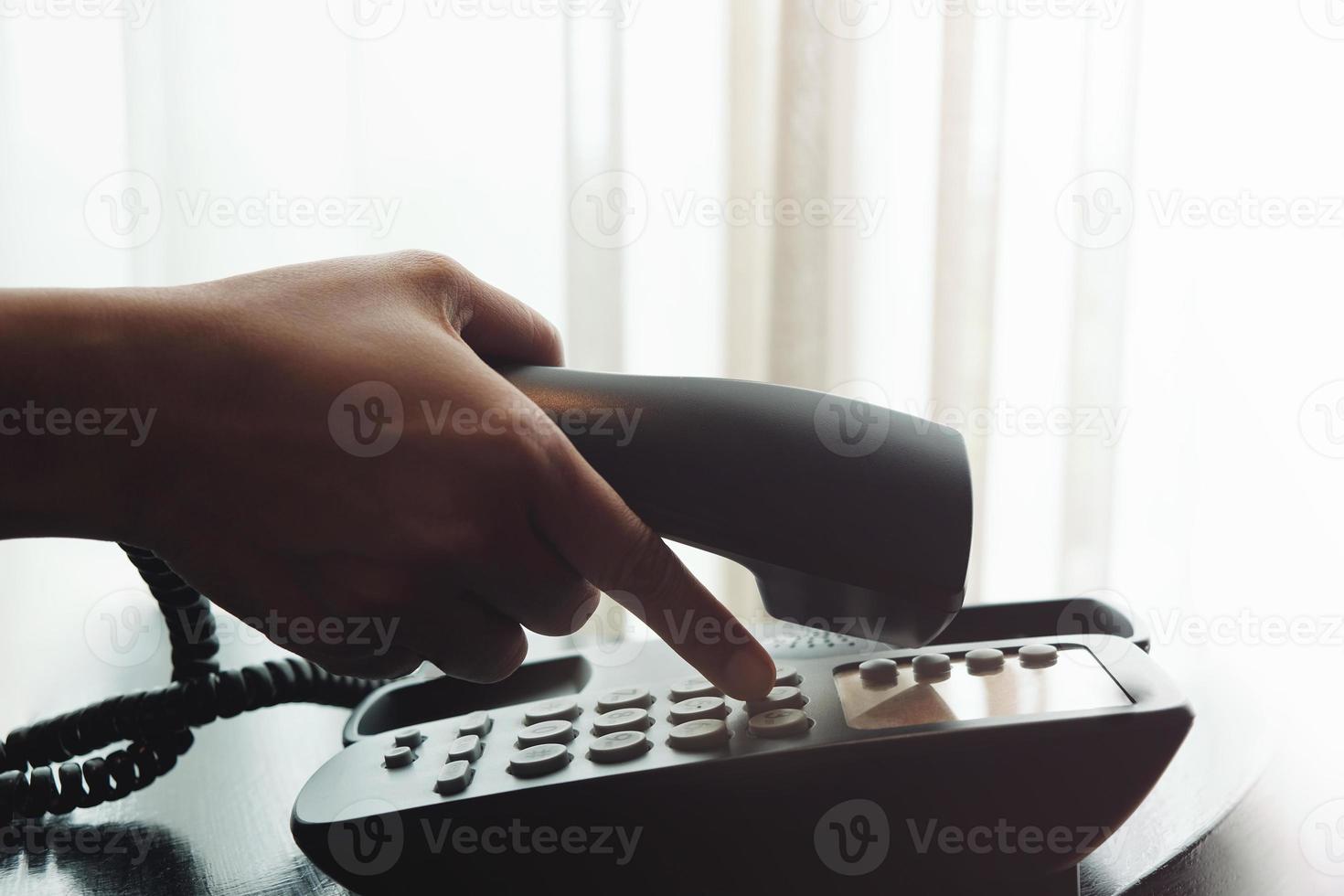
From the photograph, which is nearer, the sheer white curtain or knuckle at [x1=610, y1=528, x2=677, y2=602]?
knuckle at [x1=610, y1=528, x2=677, y2=602]

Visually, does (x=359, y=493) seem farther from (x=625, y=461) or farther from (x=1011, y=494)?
(x=1011, y=494)

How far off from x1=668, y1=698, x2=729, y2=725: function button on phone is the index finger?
0.03 ft

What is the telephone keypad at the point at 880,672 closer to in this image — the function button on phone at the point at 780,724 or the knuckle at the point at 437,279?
the function button on phone at the point at 780,724

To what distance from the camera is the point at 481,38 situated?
3.58 feet

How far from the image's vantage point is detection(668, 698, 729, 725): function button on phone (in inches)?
12.9

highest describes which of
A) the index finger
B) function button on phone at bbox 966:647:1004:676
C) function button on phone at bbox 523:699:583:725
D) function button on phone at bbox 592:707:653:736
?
the index finger

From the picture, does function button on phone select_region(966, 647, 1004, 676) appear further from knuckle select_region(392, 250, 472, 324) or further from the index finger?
knuckle select_region(392, 250, 472, 324)

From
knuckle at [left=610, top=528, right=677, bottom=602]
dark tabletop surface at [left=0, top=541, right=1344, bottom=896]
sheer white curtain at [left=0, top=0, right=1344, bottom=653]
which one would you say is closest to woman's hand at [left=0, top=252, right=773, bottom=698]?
knuckle at [left=610, top=528, right=677, bottom=602]

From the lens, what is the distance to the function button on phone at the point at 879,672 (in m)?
0.34

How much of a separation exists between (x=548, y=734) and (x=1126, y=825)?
0.22m

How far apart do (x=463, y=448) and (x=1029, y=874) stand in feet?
0.69

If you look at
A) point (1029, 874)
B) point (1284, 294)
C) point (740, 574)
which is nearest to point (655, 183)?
point (740, 574)

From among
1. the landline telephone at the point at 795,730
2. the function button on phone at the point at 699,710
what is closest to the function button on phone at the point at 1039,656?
the landline telephone at the point at 795,730

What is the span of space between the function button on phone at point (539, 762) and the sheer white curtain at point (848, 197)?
86cm
